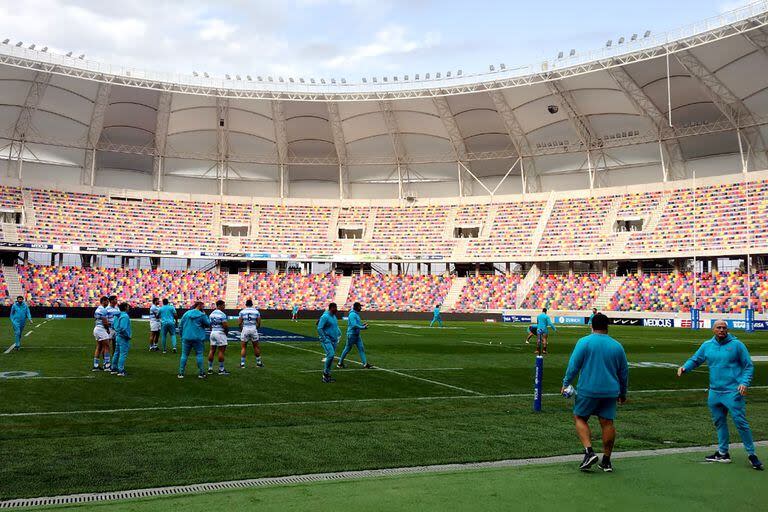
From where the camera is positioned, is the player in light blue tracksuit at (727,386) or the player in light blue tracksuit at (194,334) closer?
the player in light blue tracksuit at (727,386)

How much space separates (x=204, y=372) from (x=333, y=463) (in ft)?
29.0

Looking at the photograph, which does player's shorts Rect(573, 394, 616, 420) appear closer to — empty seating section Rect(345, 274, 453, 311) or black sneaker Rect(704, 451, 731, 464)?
black sneaker Rect(704, 451, 731, 464)

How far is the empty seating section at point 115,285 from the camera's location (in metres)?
55.0

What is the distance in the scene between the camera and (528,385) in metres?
15.5

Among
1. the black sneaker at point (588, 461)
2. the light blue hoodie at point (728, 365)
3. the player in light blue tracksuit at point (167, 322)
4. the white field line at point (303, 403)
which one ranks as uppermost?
the light blue hoodie at point (728, 365)

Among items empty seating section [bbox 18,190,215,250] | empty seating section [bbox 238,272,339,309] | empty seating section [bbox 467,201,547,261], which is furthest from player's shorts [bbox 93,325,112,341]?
empty seating section [bbox 467,201,547,261]

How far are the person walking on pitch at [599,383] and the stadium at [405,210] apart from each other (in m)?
7.30

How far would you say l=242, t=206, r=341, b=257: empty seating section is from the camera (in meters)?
64.2

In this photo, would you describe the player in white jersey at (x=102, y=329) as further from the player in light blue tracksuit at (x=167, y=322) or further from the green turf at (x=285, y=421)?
the player in light blue tracksuit at (x=167, y=322)

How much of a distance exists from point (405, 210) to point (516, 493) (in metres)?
61.0

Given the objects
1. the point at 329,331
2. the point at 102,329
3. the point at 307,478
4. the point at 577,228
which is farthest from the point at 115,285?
the point at 307,478

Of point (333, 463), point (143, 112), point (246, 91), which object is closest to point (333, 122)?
point (246, 91)

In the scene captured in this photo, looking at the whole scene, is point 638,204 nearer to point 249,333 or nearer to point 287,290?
point 287,290

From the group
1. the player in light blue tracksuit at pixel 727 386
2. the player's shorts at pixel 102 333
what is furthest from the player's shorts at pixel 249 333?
the player in light blue tracksuit at pixel 727 386
